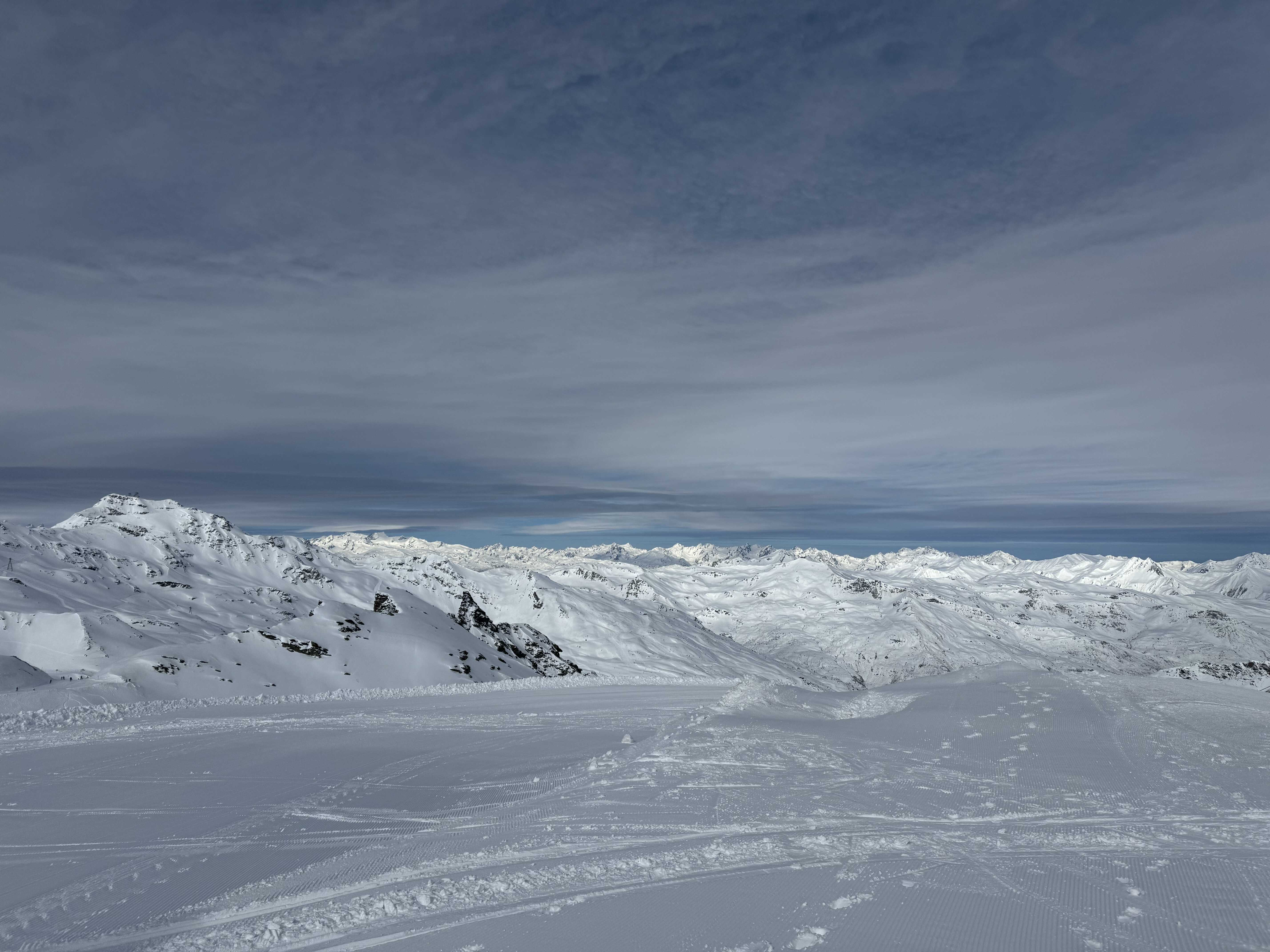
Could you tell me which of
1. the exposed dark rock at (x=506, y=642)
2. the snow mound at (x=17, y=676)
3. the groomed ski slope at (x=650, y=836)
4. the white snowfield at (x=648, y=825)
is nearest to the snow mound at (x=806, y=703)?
the white snowfield at (x=648, y=825)

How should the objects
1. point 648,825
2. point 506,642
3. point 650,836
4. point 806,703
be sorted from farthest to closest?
point 506,642, point 806,703, point 648,825, point 650,836

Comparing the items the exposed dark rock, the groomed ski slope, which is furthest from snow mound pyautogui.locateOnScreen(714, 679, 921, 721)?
the exposed dark rock

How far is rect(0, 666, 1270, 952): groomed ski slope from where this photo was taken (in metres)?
7.95

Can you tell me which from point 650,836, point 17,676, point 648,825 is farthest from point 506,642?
point 650,836

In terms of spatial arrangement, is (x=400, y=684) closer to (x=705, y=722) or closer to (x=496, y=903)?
(x=705, y=722)

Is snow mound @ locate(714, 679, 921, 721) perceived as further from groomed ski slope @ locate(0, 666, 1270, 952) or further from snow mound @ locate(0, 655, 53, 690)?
snow mound @ locate(0, 655, 53, 690)

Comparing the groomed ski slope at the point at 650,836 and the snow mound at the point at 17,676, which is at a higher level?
the groomed ski slope at the point at 650,836

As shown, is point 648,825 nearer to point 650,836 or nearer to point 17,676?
point 650,836

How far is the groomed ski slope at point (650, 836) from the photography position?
795 centimetres

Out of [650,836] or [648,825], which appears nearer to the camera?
[650,836]

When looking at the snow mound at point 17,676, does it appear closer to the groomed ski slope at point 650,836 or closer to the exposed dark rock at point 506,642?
the groomed ski slope at point 650,836

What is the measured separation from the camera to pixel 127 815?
12758mm

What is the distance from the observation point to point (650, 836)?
11.2 meters

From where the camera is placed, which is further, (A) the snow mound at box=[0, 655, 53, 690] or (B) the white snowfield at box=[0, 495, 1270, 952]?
(A) the snow mound at box=[0, 655, 53, 690]
